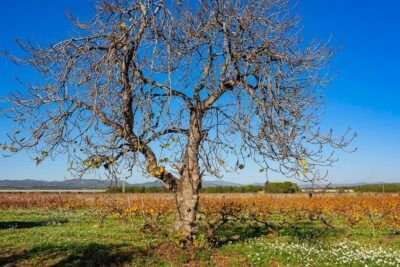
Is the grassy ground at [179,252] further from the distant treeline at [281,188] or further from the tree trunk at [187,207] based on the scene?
the distant treeline at [281,188]

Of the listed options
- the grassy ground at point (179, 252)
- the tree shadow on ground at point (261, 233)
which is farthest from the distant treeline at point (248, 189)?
the grassy ground at point (179, 252)

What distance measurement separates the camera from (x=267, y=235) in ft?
53.9

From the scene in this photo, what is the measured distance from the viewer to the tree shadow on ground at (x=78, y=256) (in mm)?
11156

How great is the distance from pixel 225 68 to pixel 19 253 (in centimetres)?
786

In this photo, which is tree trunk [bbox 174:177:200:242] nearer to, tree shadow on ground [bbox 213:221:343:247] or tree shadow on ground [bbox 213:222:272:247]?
tree shadow on ground [bbox 213:222:272:247]

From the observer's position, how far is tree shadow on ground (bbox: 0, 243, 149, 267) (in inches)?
439

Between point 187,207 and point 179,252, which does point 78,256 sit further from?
point 187,207

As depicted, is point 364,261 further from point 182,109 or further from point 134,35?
point 134,35

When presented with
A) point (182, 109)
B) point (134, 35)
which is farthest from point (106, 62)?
point (182, 109)

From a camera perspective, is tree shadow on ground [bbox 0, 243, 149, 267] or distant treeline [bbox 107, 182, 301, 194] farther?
distant treeline [bbox 107, 182, 301, 194]

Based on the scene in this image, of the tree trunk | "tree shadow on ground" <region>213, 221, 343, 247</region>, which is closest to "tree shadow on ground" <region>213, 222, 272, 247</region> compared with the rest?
"tree shadow on ground" <region>213, 221, 343, 247</region>

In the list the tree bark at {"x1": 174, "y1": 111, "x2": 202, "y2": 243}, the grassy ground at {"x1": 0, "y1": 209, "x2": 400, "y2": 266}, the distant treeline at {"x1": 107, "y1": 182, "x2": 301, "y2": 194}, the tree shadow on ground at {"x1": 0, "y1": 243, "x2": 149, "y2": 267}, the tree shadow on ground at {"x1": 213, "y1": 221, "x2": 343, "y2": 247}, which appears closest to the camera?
the grassy ground at {"x1": 0, "y1": 209, "x2": 400, "y2": 266}

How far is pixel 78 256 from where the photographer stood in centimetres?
1191

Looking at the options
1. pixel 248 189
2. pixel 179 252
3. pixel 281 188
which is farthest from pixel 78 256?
pixel 248 189
